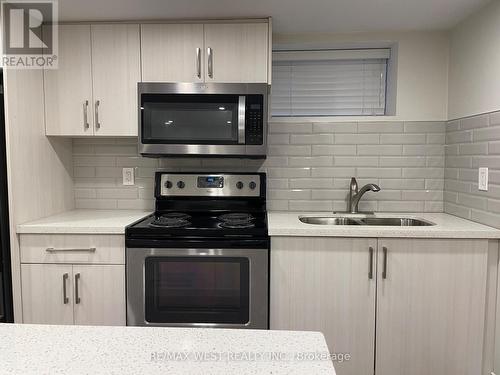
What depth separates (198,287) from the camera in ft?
5.85

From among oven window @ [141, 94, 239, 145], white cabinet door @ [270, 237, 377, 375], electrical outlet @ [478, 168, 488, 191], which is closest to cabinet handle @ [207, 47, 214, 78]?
oven window @ [141, 94, 239, 145]

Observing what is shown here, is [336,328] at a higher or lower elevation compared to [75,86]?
lower

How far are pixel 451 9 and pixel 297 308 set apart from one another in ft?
6.09

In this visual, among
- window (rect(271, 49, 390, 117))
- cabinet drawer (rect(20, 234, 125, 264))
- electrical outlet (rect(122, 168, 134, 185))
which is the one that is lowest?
cabinet drawer (rect(20, 234, 125, 264))

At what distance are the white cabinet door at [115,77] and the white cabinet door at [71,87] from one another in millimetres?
50

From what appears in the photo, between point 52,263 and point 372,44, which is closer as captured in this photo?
point 52,263

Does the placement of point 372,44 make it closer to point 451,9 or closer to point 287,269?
point 451,9

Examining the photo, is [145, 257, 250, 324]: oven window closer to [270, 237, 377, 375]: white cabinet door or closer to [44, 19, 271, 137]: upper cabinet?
[270, 237, 377, 375]: white cabinet door

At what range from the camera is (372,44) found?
2305 mm

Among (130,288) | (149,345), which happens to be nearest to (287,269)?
(130,288)

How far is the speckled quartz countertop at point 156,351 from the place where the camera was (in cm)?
62

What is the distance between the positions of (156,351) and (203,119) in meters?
1.49

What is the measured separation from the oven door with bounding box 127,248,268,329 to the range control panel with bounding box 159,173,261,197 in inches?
22.5

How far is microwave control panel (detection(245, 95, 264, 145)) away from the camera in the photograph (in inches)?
76.8
